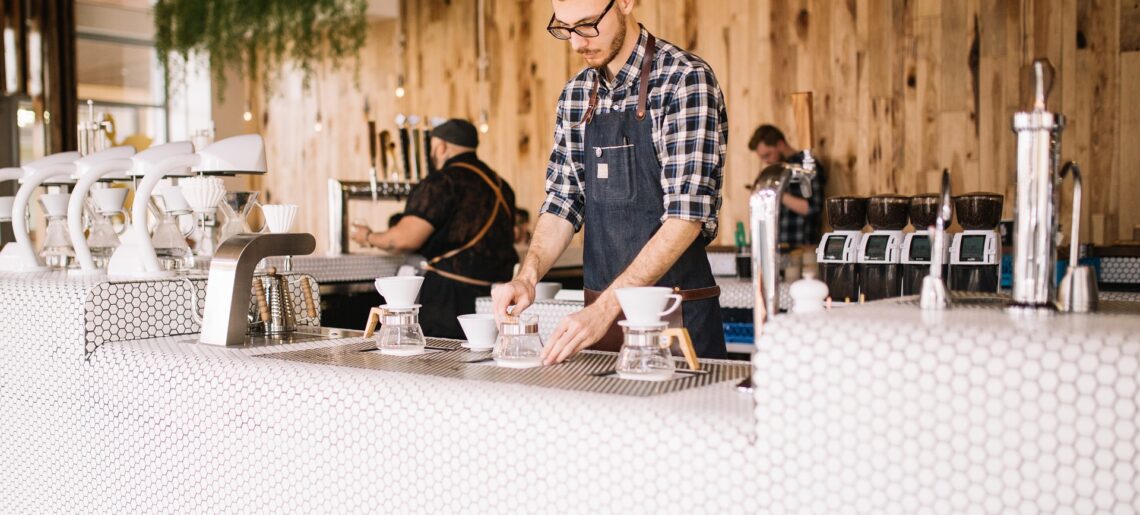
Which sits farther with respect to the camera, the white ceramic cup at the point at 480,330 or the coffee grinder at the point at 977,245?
the coffee grinder at the point at 977,245

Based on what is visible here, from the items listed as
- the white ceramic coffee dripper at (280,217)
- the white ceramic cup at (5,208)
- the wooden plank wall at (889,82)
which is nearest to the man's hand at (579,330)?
the white ceramic coffee dripper at (280,217)

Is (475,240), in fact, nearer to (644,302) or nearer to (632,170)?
(632,170)

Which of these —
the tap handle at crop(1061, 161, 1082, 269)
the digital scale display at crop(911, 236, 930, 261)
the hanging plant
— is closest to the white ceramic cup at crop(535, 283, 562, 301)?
the digital scale display at crop(911, 236, 930, 261)

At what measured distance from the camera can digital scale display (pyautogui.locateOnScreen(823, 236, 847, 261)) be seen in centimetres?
274

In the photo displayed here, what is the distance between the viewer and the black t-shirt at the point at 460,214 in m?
4.34

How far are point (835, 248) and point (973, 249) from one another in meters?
0.35

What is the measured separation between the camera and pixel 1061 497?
120 cm

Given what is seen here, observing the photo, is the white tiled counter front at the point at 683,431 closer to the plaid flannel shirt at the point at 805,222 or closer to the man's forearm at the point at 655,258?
the man's forearm at the point at 655,258

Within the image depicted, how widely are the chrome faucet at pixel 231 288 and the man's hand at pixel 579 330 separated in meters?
0.74

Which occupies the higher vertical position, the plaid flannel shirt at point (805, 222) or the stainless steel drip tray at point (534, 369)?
the plaid flannel shirt at point (805, 222)

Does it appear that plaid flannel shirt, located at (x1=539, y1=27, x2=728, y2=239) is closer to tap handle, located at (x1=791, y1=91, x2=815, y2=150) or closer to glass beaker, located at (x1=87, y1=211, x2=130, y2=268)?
tap handle, located at (x1=791, y1=91, x2=815, y2=150)

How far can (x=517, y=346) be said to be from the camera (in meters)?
1.93

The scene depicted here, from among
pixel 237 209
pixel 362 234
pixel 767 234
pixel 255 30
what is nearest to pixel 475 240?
pixel 362 234

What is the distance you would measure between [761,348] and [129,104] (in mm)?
10000
